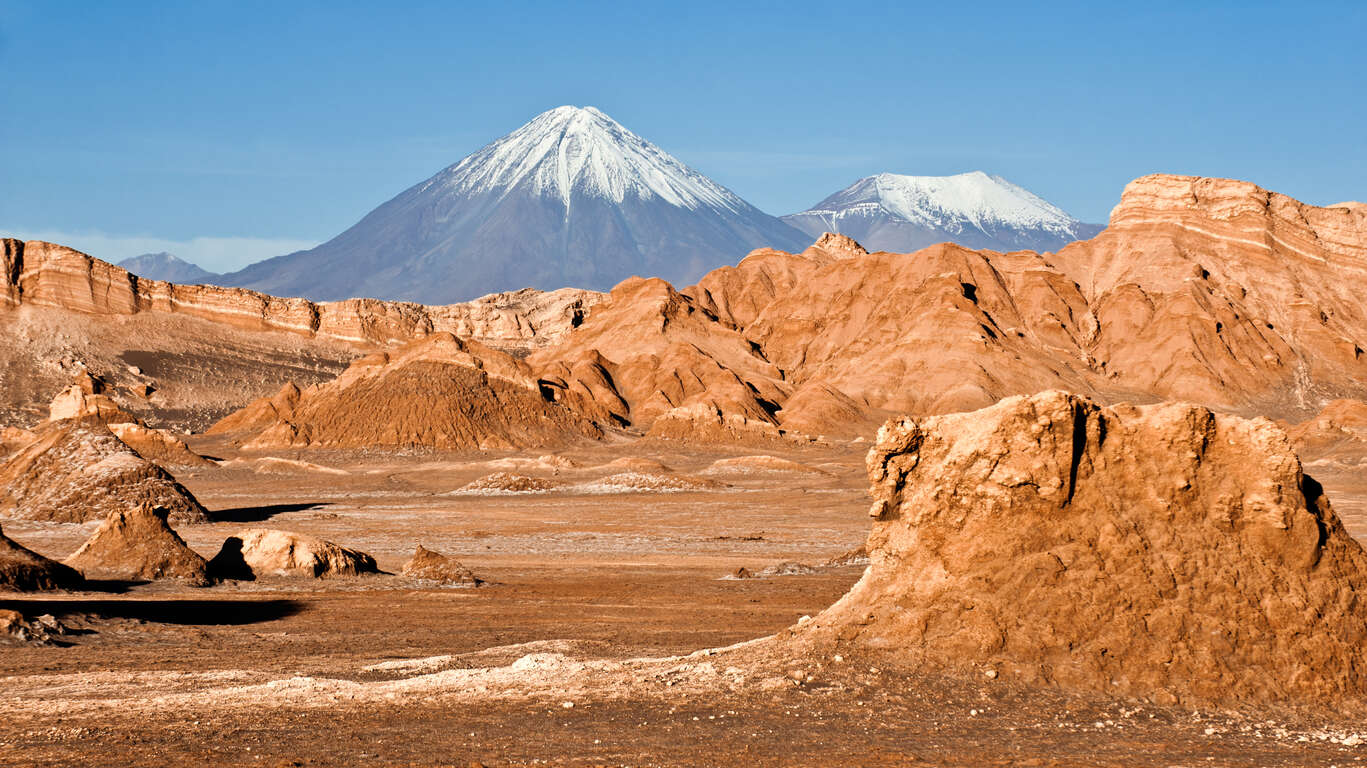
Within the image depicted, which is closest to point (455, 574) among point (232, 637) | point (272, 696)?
point (232, 637)

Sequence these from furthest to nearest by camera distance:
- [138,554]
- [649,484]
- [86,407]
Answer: [86,407] → [649,484] → [138,554]

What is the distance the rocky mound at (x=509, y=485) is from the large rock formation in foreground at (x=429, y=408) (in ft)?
59.9

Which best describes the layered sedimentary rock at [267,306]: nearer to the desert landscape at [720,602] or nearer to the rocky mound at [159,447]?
the rocky mound at [159,447]

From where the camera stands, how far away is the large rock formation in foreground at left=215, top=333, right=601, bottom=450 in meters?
74.7

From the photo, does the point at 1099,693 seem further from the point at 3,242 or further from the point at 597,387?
the point at 3,242

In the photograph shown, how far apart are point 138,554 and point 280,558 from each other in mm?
2407

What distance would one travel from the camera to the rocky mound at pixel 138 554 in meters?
23.2

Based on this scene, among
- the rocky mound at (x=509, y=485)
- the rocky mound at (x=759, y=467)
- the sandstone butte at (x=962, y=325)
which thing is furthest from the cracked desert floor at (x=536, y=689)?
the sandstone butte at (x=962, y=325)

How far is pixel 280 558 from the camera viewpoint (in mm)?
24578

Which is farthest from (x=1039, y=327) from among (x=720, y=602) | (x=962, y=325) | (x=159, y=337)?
(x=720, y=602)

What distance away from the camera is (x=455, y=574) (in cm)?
2448

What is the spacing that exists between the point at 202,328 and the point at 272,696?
374 feet

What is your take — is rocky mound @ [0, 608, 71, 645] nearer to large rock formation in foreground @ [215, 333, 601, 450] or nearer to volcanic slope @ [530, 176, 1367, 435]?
large rock formation in foreground @ [215, 333, 601, 450]

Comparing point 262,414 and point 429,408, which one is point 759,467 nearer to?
point 429,408
